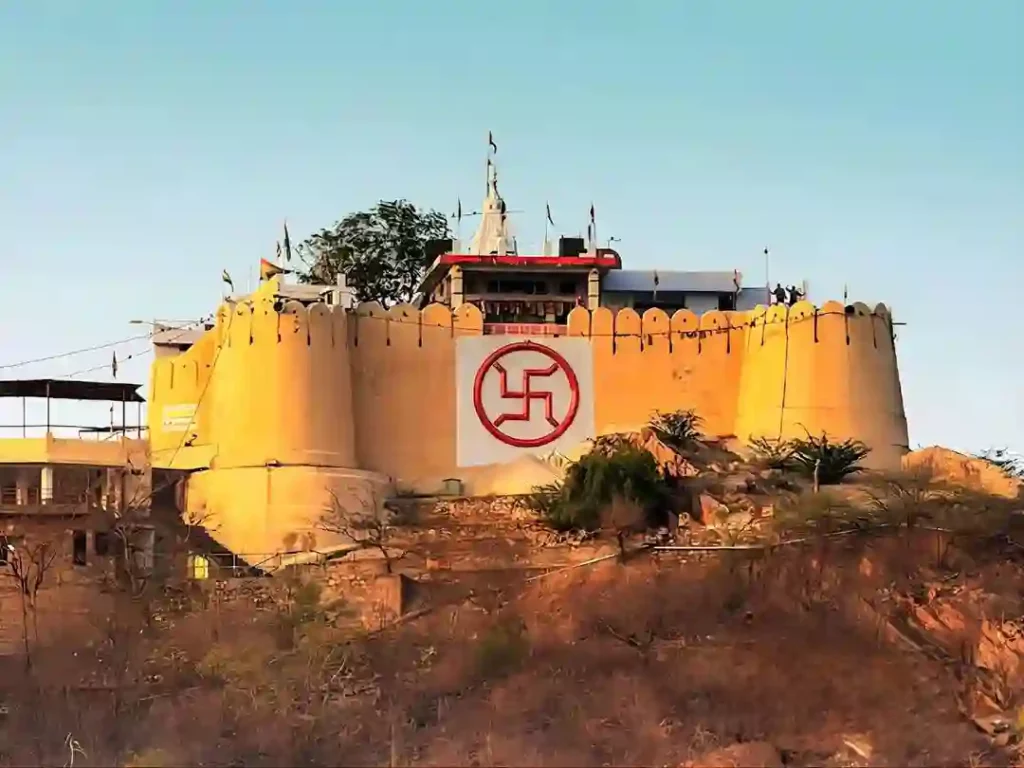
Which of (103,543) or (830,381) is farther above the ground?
(830,381)

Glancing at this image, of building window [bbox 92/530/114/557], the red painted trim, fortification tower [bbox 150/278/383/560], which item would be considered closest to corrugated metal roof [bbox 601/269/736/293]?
the red painted trim

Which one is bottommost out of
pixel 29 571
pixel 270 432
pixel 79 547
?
pixel 29 571

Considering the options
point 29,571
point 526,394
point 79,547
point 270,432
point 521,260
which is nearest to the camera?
point 29,571

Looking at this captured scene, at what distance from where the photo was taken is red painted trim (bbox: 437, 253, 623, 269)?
36.4 meters

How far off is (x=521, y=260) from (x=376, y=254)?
6.26m

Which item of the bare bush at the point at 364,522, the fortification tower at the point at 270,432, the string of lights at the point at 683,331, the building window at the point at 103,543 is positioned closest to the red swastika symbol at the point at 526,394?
the string of lights at the point at 683,331

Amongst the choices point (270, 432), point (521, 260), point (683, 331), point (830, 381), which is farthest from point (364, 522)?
point (830, 381)

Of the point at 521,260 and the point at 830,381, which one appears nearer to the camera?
the point at 830,381

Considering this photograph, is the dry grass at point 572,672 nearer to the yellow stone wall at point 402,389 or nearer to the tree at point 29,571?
the tree at point 29,571

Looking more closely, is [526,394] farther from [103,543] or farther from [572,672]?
[572,672]

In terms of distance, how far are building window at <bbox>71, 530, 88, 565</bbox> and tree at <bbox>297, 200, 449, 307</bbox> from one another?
1279 cm

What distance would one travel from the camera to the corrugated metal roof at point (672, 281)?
124 ft

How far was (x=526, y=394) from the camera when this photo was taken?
33125mm

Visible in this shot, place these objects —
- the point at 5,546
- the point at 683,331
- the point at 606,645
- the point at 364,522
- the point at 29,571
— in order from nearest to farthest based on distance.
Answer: the point at 606,645
the point at 29,571
the point at 5,546
the point at 364,522
the point at 683,331
